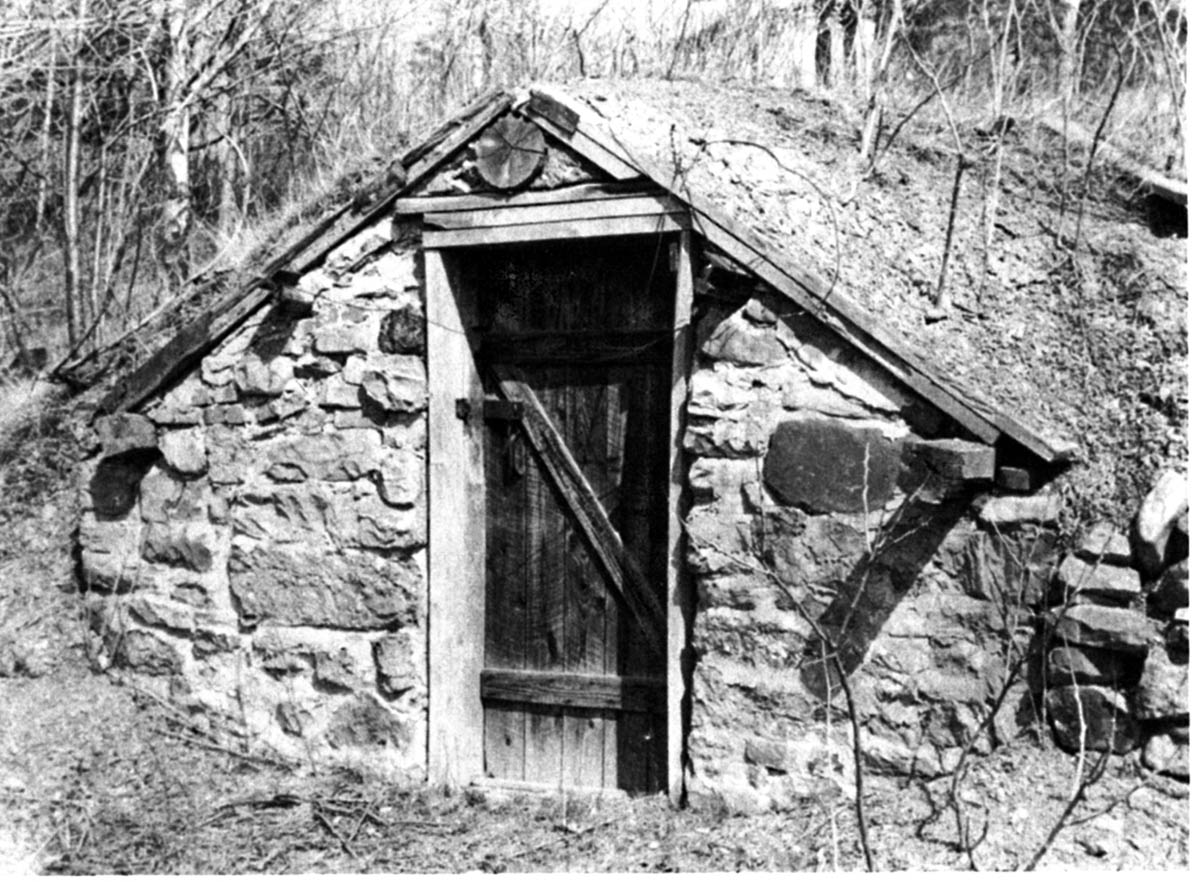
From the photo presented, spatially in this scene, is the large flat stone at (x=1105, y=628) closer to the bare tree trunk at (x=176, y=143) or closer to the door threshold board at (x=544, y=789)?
the door threshold board at (x=544, y=789)

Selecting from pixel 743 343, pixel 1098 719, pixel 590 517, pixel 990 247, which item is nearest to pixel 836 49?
pixel 990 247

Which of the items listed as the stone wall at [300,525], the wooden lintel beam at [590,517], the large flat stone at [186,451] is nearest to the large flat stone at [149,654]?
the stone wall at [300,525]

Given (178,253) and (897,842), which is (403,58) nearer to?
(178,253)

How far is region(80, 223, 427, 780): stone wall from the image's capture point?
5094 millimetres

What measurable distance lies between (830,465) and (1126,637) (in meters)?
1.15

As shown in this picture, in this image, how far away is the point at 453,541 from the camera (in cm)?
515

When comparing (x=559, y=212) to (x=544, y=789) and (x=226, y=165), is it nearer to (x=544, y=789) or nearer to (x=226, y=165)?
(x=544, y=789)

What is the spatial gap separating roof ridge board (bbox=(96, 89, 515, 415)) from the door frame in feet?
1.05

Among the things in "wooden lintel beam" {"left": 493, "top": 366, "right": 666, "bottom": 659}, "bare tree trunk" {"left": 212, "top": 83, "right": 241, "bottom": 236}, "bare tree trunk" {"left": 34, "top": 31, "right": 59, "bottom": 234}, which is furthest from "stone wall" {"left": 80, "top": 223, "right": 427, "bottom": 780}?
"bare tree trunk" {"left": 212, "top": 83, "right": 241, "bottom": 236}

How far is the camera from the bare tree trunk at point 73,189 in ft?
23.8

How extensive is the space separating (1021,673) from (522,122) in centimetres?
286

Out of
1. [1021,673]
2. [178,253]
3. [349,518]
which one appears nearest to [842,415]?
[1021,673]

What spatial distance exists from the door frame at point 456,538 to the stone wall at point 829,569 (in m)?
0.28

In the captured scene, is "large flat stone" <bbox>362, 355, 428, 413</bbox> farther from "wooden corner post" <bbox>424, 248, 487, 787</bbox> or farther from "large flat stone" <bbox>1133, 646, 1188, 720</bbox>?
"large flat stone" <bbox>1133, 646, 1188, 720</bbox>
